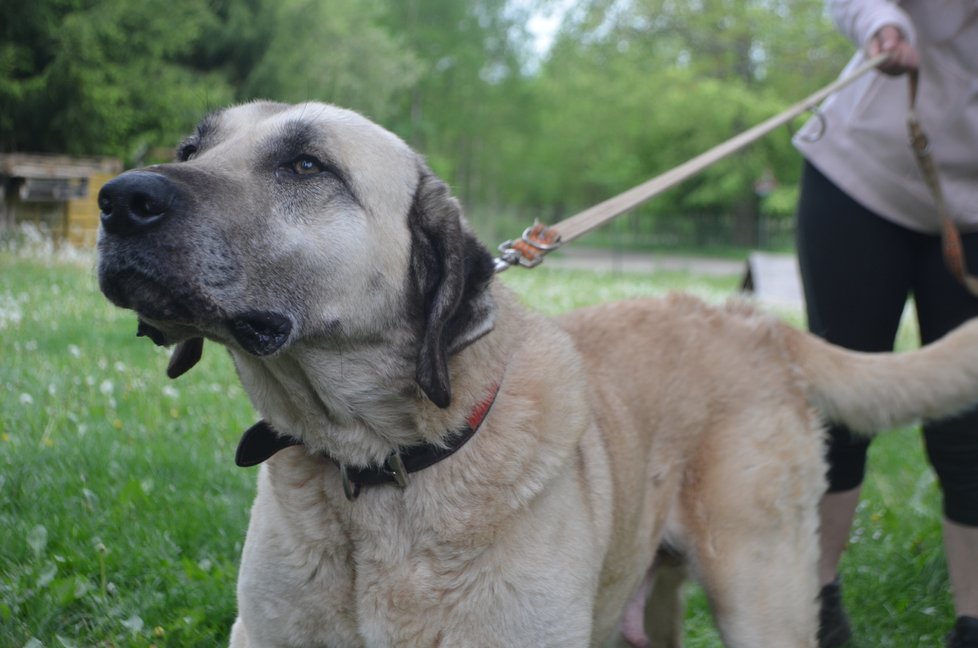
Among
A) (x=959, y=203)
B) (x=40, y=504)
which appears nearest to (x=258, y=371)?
(x=40, y=504)

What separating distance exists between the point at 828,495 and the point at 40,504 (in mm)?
3270

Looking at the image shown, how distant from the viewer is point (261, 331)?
244cm

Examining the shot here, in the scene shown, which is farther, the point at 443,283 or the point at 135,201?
the point at 443,283

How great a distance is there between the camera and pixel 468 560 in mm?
2549

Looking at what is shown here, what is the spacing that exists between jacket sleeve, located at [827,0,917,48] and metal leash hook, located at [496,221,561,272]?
1.47 metres

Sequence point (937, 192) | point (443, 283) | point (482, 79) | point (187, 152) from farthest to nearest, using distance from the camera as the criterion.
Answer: point (482, 79)
point (937, 192)
point (187, 152)
point (443, 283)

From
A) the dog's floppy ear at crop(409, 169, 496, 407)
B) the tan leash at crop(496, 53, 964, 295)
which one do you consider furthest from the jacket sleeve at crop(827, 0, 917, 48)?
the dog's floppy ear at crop(409, 169, 496, 407)

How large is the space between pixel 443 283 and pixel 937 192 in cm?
217

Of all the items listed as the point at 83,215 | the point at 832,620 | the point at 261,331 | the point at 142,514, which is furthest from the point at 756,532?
the point at 83,215

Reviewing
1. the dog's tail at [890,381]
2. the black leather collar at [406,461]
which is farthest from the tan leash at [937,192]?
the black leather collar at [406,461]

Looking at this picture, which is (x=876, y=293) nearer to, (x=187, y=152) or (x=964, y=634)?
(x=964, y=634)

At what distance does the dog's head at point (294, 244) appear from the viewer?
2.25 metres

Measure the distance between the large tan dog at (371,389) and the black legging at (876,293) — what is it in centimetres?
147

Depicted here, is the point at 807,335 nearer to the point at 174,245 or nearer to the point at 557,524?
the point at 557,524
